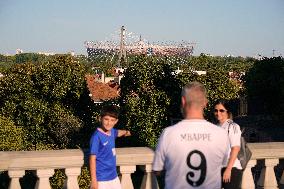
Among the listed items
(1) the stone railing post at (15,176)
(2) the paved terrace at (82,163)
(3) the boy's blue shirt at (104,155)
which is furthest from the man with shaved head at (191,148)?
(1) the stone railing post at (15,176)

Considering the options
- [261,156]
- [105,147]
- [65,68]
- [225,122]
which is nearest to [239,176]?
[261,156]

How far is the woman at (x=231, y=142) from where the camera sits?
474 centimetres

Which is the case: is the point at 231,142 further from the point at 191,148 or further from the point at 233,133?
the point at 191,148

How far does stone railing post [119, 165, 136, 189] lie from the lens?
5.19 meters

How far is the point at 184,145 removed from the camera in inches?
129

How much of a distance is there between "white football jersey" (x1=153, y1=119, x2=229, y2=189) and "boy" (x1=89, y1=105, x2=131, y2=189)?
1502 millimetres

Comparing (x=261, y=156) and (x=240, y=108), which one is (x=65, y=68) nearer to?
(x=240, y=108)

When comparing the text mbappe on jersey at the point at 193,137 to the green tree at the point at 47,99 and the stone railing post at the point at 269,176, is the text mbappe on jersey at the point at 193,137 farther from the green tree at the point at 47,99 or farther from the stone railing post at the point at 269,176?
the green tree at the point at 47,99

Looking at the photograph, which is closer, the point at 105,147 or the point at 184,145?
the point at 184,145

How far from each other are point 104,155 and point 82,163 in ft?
0.88

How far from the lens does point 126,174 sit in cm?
521

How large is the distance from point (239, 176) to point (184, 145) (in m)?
2.41

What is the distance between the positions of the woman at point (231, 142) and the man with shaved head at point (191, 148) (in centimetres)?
131

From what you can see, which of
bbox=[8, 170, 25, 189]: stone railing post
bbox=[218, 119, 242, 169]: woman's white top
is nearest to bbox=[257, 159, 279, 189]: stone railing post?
bbox=[218, 119, 242, 169]: woman's white top
